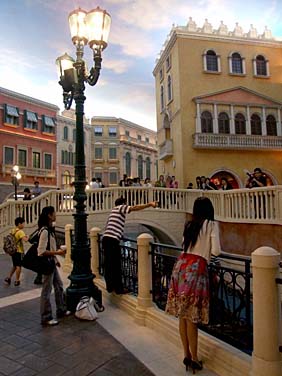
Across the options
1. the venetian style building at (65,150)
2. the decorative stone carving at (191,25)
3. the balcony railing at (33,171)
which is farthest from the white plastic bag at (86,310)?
the venetian style building at (65,150)

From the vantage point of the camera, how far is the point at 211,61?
20.3 m

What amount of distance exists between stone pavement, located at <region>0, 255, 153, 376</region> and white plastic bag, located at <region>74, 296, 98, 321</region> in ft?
0.30

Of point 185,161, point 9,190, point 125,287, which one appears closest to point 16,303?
point 125,287

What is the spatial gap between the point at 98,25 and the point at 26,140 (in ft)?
91.4

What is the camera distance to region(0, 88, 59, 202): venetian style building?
29188 mm

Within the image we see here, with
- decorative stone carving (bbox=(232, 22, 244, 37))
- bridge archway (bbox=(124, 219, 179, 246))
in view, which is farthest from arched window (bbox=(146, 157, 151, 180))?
bridge archway (bbox=(124, 219, 179, 246))

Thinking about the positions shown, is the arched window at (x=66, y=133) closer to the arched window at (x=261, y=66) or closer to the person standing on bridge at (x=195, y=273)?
the arched window at (x=261, y=66)

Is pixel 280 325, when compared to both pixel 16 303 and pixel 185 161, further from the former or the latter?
pixel 185 161

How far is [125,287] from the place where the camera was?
580 centimetres

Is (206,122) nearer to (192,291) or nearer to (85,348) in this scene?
(85,348)

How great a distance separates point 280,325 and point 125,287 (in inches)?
128

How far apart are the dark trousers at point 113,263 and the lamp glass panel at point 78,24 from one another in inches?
128

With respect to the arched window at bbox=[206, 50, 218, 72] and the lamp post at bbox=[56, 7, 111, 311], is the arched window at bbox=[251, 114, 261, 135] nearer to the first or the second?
the arched window at bbox=[206, 50, 218, 72]

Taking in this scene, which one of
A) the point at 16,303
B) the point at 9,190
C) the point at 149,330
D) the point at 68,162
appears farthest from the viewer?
the point at 68,162
